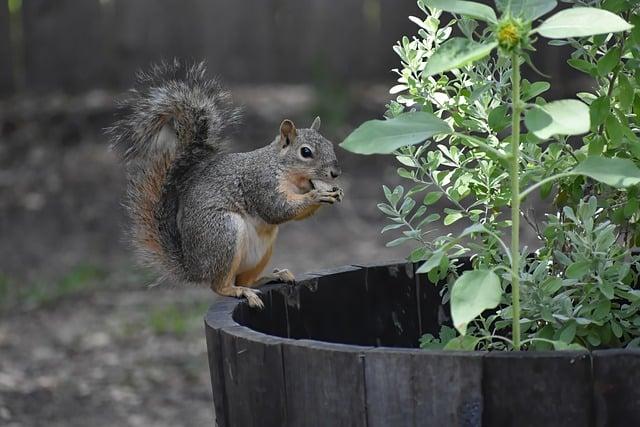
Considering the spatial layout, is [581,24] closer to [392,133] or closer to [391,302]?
[392,133]

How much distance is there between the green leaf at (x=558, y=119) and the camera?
125 cm

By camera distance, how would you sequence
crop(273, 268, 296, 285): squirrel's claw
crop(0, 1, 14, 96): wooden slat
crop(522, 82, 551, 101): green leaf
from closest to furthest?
crop(522, 82, 551, 101): green leaf → crop(273, 268, 296, 285): squirrel's claw → crop(0, 1, 14, 96): wooden slat

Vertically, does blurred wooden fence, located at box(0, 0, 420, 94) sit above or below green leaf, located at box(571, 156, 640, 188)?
above

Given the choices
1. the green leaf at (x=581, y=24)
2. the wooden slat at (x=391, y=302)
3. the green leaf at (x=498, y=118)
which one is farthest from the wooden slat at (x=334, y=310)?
the green leaf at (x=581, y=24)

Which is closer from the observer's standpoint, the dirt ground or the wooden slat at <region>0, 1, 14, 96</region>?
the dirt ground

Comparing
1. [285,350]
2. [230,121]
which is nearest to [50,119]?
[230,121]

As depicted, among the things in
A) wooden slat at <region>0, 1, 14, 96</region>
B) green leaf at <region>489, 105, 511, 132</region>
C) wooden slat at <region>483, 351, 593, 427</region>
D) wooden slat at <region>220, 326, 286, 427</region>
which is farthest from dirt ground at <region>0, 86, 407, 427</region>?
wooden slat at <region>483, 351, 593, 427</region>

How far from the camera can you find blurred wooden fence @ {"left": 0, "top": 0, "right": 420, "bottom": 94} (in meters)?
7.15

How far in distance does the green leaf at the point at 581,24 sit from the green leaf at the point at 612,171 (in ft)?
0.52

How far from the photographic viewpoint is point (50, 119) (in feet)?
22.7

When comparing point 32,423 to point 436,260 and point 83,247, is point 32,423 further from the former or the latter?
point 436,260

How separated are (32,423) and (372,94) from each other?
438cm

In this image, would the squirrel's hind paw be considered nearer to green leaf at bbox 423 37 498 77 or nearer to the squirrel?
the squirrel

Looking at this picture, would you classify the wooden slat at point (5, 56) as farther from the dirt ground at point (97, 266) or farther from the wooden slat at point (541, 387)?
the wooden slat at point (541, 387)
